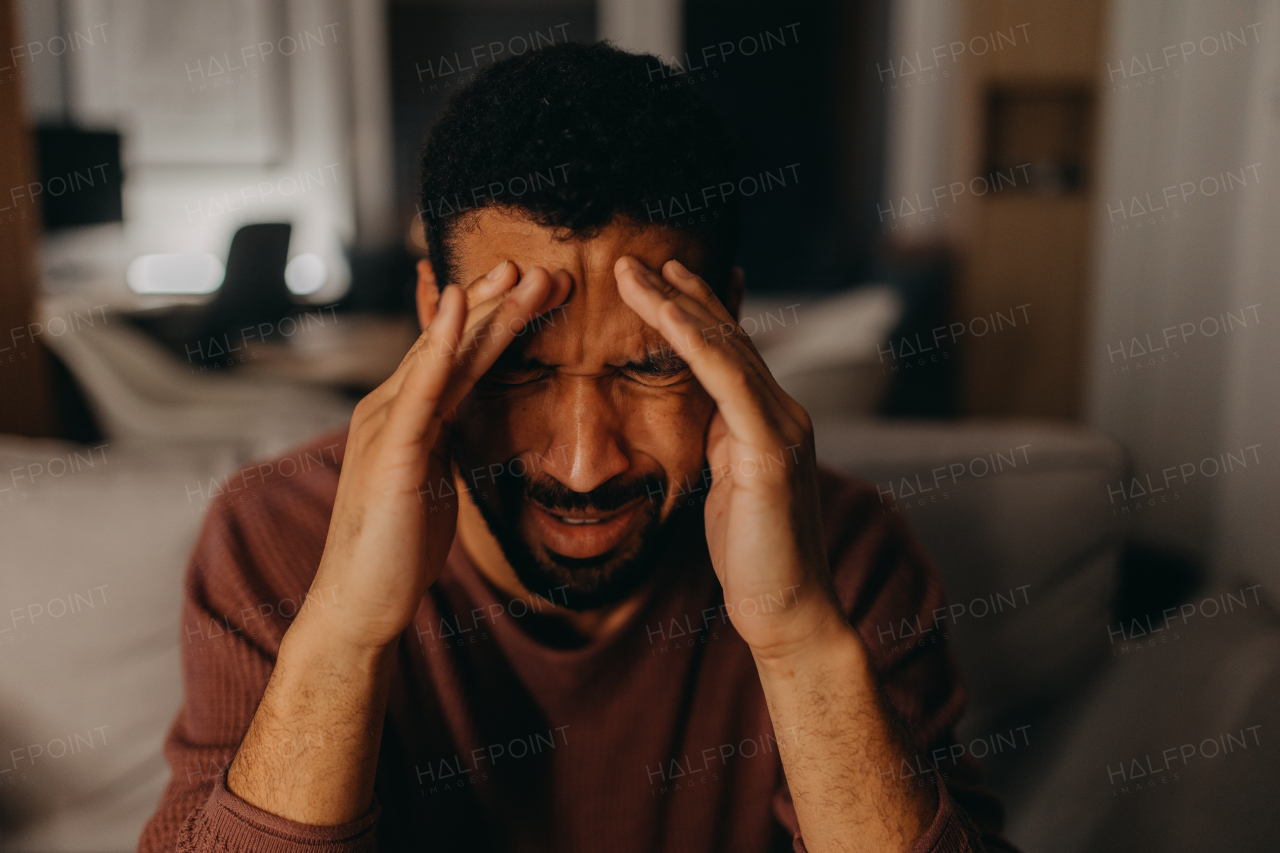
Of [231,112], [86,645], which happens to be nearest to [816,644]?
[86,645]

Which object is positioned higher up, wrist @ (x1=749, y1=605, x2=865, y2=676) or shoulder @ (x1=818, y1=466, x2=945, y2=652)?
wrist @ (x1=749, y1=605, x2=865, y2=676)

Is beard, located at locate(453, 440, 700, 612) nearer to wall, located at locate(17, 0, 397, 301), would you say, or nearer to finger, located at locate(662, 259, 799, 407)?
finger, located at locate(662, 259, 799, 407)

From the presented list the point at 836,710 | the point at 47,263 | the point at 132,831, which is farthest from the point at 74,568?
the point at 47,263

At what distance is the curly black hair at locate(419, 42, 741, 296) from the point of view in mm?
887

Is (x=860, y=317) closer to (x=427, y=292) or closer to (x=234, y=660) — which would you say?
(x=427, y=292)

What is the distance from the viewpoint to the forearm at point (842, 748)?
84 cm

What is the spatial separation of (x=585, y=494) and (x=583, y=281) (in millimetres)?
216

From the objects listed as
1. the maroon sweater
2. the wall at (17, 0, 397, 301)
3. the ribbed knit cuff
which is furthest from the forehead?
the wall at (17, 0, 397, 301)

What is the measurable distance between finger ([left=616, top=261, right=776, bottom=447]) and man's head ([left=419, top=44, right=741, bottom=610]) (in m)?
0.06

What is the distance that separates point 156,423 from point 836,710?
176 centimetres

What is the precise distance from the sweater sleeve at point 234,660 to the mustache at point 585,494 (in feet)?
0.75

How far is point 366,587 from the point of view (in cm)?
83

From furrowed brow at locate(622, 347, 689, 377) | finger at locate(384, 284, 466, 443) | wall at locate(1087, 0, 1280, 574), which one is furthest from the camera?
wall at locate(1087, 0, 1280, 574)

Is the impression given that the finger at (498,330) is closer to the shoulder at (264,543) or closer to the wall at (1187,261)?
the shoulder at (264,543)
